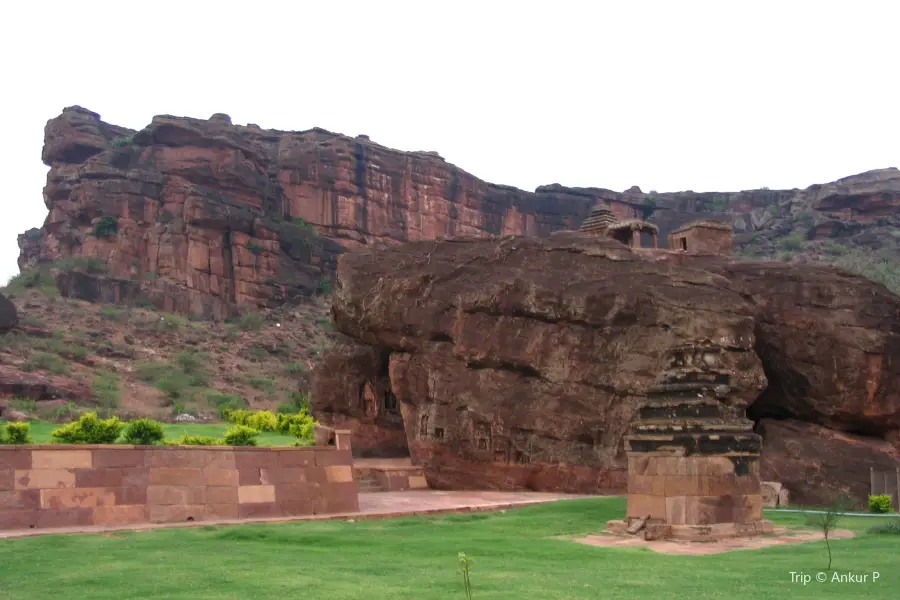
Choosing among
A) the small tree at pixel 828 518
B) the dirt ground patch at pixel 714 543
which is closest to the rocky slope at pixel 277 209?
the small tree at pixel 828 518

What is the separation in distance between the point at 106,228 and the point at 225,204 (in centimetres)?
880

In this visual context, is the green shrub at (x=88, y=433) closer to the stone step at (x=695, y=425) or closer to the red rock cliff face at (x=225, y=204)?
the stone step at (x=695, y=425)

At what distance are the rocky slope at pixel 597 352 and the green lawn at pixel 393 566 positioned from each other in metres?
7.32

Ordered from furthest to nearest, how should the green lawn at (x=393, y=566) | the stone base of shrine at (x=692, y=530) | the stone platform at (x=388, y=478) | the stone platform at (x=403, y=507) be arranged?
the stone platform at (x=388, y=478) < the stone platform at (x=403, y=507) < the stone base of shrine at (x=692, y=530) < the green lawn at (x=393, y=566)

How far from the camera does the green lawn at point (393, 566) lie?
331 inches

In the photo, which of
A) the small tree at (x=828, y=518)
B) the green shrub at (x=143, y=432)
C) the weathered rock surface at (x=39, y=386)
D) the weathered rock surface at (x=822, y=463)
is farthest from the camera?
the weathered rock surface at (x=39, y=386)

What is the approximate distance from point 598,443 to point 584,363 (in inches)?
78.1

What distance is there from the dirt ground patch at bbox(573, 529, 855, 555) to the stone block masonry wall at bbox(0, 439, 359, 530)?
591 cm

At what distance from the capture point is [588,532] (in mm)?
13805

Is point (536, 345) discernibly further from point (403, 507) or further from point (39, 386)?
point (39, 386)

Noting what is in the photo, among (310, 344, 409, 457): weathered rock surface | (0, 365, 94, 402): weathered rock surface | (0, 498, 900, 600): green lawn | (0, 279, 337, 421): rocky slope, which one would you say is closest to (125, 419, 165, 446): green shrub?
(0, 498, 900, 600): green lawn

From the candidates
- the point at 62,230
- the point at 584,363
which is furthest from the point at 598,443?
the point at 62,230

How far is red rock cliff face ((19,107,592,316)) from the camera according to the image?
67.4m

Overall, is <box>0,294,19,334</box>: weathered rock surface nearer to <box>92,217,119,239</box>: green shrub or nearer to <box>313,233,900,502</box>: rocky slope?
<box>92,217,119,239</box>: green shrub
